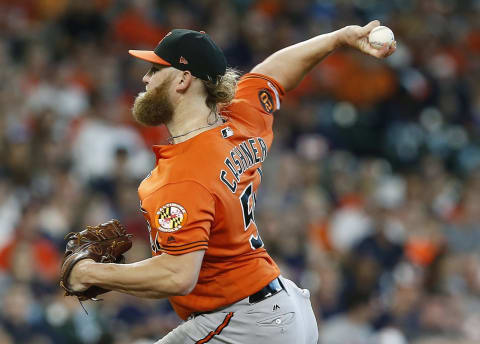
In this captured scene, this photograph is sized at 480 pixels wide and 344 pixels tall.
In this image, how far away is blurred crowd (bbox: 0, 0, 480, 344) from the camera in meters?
7.48

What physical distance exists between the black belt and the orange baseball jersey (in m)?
0.02

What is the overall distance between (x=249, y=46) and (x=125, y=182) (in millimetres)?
3310

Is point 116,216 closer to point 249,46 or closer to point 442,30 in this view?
point 249,46

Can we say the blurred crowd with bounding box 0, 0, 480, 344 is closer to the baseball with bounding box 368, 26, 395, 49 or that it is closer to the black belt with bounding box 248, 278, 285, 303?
the black belt with bounding box 248, 278, 285, 303

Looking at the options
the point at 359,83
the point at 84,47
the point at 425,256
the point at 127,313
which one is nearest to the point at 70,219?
the point at 127,313

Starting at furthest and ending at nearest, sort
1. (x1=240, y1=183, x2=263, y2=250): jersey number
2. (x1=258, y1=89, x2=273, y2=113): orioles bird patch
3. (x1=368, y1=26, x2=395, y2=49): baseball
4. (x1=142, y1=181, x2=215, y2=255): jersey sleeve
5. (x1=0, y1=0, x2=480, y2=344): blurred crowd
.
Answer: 1. (x1=0, y1=0, x2=480, y2=344): blurred crowd
2. (x1=258, y1=89, x2=273, y2=113): orioles bird patch
3. (x1=368, y1=26, x2=395, y2=49): baseball
4. (x1=240, y1=183, x2=263, y2=250): jersey number
5. (x1=142, y1=181, x2=215, y2=255): jersey sleeve

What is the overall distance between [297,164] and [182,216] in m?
6.32

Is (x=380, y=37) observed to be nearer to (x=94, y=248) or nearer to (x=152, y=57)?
(x=152, y=57)

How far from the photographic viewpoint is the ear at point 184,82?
3711 mm

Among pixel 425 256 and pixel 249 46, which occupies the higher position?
pixel 249 46

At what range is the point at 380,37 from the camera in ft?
13.2

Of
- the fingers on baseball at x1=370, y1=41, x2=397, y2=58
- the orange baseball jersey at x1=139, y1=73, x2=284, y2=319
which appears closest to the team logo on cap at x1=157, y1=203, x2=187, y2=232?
the orange baseball jersey at x1=139, y1=73, x2=284, y2=319

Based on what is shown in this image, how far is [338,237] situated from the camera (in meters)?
9.23

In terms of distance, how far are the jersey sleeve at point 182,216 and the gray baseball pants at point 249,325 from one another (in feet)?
1.47
